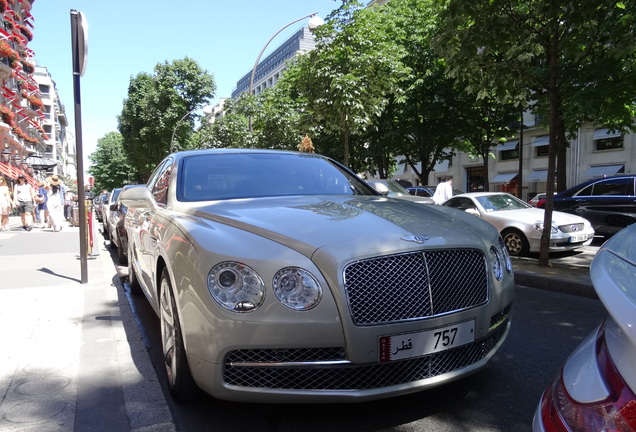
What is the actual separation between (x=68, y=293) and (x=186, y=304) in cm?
373

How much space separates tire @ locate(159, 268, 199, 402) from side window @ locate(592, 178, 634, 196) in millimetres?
Answer: 10983

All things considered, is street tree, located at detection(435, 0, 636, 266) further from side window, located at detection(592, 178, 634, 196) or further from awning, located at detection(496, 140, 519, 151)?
awning, located at detection(496, 140, 519, 151)

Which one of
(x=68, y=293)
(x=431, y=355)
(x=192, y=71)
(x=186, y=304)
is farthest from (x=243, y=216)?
(x=192, y=71)

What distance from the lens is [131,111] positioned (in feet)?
138

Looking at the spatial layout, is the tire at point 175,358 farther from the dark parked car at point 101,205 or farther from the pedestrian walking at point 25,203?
the pedestrian walking at point 25,203

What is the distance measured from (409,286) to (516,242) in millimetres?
7625

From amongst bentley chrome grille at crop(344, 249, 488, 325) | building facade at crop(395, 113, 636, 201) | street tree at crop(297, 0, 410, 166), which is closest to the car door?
bentley chrome grille at crop(344, 249, 488, 325)

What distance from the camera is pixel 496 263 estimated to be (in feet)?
9.14

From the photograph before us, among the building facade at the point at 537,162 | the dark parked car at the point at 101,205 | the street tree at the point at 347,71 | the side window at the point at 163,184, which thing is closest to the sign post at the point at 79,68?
the side window at the point at 163,184

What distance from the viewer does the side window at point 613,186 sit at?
419 inches

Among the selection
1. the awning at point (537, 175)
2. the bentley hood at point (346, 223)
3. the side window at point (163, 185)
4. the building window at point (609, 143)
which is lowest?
the bentley hood at point (346, 223)

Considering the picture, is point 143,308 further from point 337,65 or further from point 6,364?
point 337,65

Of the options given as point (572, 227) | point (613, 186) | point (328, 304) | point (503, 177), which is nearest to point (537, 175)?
point (503, 177)

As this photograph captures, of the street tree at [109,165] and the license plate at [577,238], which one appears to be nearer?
the license plate at [577,238]
